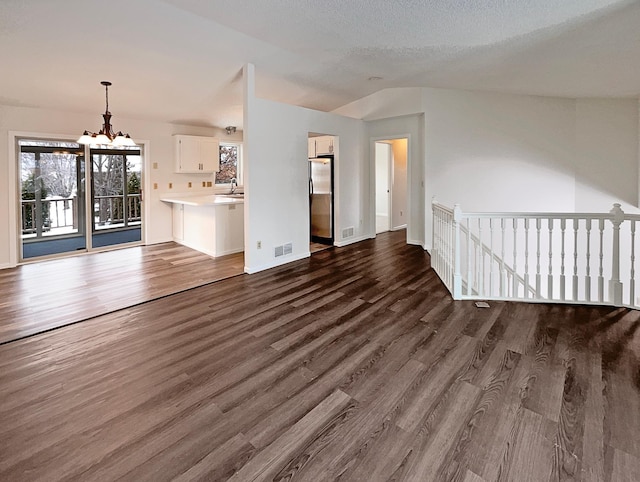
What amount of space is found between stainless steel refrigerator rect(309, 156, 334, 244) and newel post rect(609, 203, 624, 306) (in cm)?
421

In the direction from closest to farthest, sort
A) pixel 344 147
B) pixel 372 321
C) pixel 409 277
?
pixel 372 321 < pixel 409 277 < pixel 344 147

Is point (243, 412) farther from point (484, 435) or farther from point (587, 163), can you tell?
point (587, 163)

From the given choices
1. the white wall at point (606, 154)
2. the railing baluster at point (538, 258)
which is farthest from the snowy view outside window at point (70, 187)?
the white wall at point (606, 154)

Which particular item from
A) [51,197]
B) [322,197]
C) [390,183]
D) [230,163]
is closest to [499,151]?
[390,183]

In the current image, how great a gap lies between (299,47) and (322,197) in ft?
9.71

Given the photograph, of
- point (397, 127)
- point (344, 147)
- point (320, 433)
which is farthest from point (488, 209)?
point (320, 433)

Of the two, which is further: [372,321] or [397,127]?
[397,127]

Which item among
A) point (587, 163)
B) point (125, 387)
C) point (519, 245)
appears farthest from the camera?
point (519, 245)

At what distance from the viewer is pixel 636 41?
11.0ft

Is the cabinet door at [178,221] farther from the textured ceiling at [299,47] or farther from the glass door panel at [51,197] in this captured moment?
the textured ceiling at [299,47]

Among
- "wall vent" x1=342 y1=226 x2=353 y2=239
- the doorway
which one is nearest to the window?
"wall vent" x1=342 y1=226 x2=353 y2=239

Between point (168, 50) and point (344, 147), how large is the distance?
341 cm

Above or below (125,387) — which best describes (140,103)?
above

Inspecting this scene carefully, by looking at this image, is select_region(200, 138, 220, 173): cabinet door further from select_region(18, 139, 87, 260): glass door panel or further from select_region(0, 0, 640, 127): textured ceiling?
select_region(18, 139, 87, 260): glass door panel
